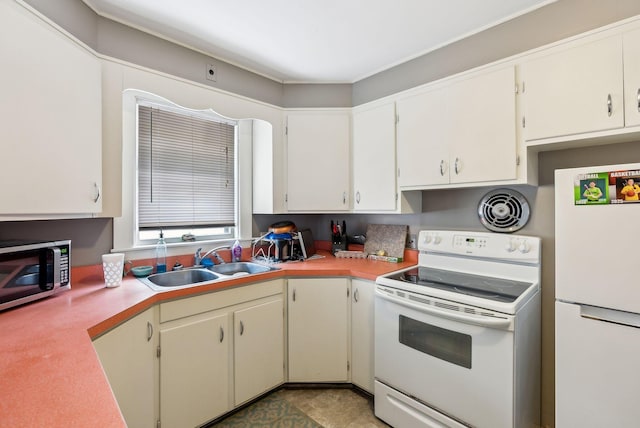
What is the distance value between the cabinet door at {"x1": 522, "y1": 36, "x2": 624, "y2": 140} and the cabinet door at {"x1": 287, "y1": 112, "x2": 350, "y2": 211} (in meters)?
1.31

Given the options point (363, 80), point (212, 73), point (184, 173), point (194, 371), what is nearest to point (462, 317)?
point (194, 371)

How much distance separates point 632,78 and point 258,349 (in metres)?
2.47

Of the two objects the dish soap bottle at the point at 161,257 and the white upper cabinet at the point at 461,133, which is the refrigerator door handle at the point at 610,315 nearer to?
the white upper cabinet at the point at 461,133

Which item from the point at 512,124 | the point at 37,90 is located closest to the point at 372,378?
the point at 512,124

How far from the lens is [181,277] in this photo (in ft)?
6.87

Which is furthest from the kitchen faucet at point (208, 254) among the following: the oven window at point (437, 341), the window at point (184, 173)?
the oven window at point (437, 341)

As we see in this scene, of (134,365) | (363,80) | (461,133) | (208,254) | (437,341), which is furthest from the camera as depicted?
(363,80)

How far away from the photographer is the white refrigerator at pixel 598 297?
1.20 meters

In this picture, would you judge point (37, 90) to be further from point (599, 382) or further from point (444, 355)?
point (599, 382)

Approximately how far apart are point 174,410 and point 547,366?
2.16m

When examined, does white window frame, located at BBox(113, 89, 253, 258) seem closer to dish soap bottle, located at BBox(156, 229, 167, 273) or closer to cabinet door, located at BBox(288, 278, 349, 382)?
dish soap bottle, located at BBox(156, 229, 167, 273)

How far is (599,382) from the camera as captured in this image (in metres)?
1.27

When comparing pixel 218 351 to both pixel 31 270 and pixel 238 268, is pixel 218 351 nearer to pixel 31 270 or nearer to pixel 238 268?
pixel 238 268

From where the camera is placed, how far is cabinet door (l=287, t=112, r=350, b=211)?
253 cm
